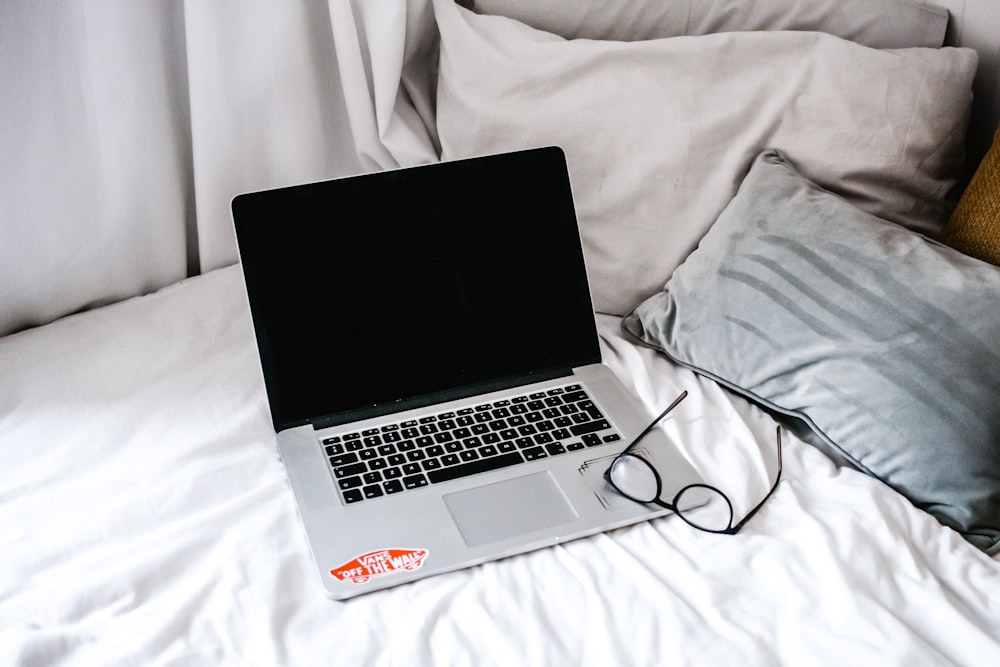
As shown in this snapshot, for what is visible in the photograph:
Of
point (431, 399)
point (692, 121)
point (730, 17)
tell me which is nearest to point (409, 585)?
point (431, 399)

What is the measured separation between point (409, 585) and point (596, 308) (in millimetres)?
500

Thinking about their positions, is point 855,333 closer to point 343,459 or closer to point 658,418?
point 658,418

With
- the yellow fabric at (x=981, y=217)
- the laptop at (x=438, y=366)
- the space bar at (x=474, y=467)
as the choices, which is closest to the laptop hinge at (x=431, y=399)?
the laptop at (x=438, y=366)

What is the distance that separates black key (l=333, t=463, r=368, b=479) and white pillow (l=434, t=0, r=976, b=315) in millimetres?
409

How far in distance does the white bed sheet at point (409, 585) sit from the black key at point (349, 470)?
5 cm

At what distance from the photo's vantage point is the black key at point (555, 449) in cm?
91

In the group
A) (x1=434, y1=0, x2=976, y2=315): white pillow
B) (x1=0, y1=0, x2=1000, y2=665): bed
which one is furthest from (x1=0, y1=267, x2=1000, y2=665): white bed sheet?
(x1=434, y1=0, x2=976, y2=315): white pillow

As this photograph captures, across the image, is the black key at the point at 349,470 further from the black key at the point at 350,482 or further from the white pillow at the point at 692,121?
the white pillow at the point at 692,121

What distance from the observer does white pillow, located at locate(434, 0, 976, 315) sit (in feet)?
3.43

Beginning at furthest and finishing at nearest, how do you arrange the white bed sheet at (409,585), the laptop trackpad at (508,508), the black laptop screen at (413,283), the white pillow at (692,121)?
the white pillow at (692,121), the black laptop screen at (413,283), the laptop trackpad at (508,508), the white bed sheet at (409,585)

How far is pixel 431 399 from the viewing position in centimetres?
97

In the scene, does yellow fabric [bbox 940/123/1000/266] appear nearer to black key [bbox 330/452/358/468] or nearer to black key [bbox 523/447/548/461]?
black key [bbox 523/447/548/461]

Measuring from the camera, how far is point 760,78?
1.07 m

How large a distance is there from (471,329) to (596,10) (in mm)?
482
